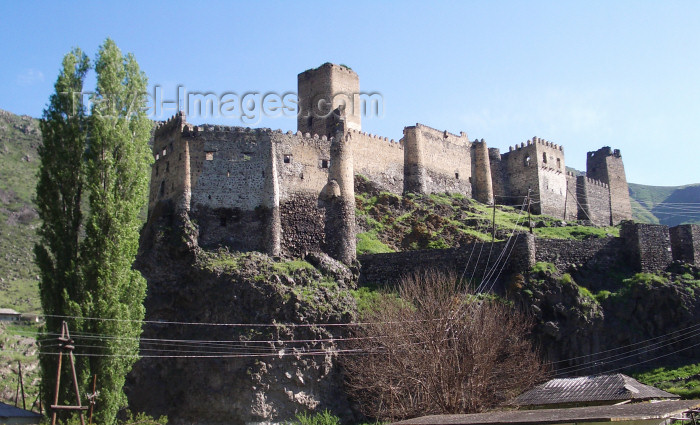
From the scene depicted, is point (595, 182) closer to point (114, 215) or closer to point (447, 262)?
point (447, 262)

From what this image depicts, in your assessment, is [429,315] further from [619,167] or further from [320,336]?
[619,167]

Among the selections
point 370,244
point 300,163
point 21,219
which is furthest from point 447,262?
point 21,219

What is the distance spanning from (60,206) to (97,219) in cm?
183

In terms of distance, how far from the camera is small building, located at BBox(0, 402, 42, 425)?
3675 cm

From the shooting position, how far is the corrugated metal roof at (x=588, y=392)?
1449 inches

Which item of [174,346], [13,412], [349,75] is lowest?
[13,412]

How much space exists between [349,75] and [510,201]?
21011 millimetres

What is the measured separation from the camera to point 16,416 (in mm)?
37312

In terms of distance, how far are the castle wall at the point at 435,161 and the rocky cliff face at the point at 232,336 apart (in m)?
23.9

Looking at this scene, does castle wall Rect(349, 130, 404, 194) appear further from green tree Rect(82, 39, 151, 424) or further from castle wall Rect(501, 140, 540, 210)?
green tree Rect(82, 39, 151, 424)

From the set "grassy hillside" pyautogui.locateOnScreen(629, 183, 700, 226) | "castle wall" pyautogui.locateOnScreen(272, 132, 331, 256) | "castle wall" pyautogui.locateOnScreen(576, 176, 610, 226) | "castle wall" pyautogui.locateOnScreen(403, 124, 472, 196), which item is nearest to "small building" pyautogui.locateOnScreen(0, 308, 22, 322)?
"castle wall" pyautogui.locateOnScreen(272, 132, 331, 256)

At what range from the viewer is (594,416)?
75.6 ft

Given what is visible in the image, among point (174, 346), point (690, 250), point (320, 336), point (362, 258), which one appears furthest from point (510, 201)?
point (174, 346)

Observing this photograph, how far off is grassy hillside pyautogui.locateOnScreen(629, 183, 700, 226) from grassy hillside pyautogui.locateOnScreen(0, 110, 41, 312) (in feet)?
320
